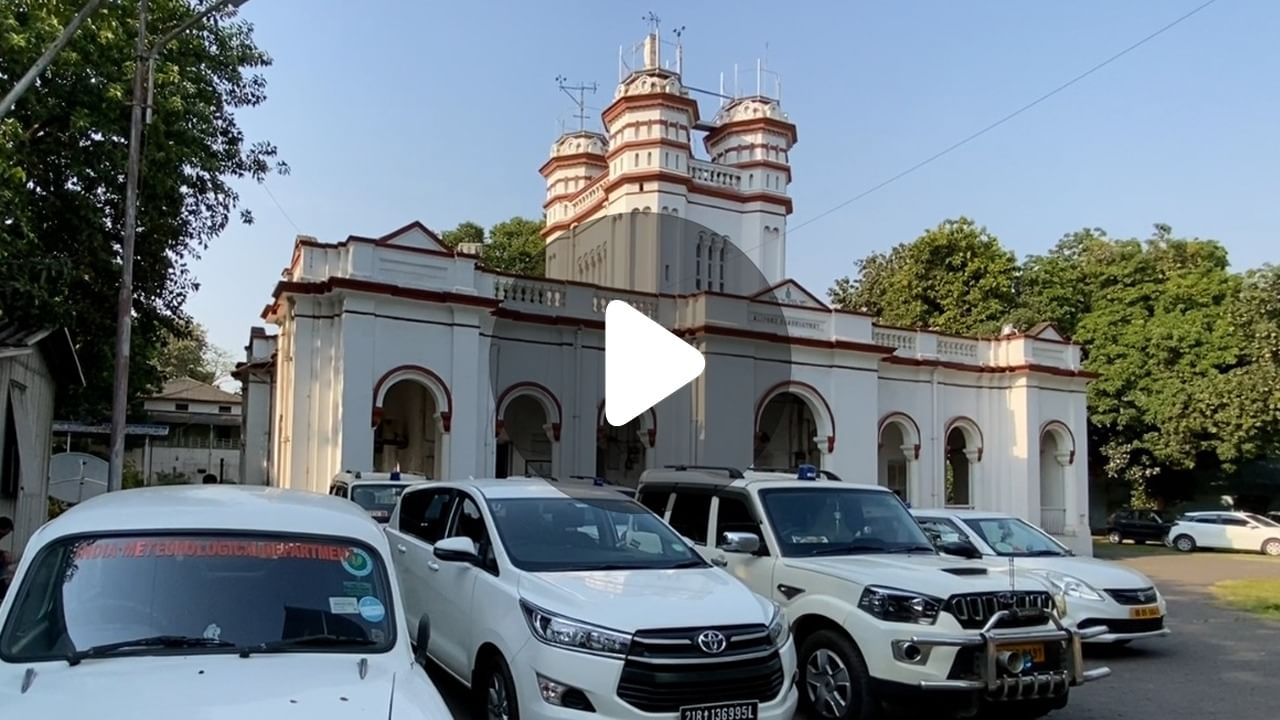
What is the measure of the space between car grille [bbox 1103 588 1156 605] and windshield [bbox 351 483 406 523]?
8.76m

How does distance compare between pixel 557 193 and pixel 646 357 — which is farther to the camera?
pixel 557 193

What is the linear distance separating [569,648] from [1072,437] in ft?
89.4

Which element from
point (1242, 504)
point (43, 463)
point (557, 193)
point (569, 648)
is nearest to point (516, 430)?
point (43, 463)

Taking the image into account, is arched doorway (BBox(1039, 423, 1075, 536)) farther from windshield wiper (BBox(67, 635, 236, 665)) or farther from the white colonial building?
windshield wiper (BBox(67, 635, 236, 665))

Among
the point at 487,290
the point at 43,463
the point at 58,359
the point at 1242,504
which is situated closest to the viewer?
the point at 58,359

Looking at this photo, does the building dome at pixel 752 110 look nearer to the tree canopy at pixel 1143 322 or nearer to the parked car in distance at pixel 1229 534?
the tree canopy at pixel 1143 322

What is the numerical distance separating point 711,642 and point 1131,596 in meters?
6.98

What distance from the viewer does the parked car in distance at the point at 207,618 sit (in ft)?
11.5

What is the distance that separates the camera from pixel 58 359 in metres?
17.6

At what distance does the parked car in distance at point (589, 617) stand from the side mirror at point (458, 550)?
0.04 feet

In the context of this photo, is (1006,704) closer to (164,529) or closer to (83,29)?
(164,529)

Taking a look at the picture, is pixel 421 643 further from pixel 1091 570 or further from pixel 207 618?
pixel 1091 570

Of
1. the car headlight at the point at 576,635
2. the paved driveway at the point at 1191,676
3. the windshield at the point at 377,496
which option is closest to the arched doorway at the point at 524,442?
the windshield at the point at 377,496

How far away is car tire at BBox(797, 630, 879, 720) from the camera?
668 cm
